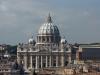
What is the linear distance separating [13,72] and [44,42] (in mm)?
47274

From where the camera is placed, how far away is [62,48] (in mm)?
131500

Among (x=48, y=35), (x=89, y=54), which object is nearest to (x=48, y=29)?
(x=48, y=35)

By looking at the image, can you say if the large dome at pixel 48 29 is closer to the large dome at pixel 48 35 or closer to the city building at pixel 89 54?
the large dome at pixel 48 35

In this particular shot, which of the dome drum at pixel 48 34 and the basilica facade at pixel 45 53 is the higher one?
the dome drum at pixel 48 34

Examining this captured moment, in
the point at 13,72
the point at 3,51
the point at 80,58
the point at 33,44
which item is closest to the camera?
the point at 13,72

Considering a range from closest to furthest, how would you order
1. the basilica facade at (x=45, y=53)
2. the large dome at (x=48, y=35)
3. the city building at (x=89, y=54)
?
the city building at (x=89, y=54)
the basilica facade at (x=45, y=53)
the large dome at (x=48, y=35)

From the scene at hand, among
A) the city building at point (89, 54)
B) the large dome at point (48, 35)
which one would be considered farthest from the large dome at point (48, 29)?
the city building at point (89, 54)

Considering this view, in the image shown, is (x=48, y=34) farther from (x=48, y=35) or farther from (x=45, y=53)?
(x=45, y=53)

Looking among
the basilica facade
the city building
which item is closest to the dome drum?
the basilica facade

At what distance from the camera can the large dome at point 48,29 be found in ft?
444

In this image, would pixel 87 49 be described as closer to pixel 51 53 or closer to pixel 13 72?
pixel 51 53

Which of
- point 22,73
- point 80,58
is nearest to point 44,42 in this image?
point 80,58

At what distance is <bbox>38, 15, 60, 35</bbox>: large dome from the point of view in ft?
444

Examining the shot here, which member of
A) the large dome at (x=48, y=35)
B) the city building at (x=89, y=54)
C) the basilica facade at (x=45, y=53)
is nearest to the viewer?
the city building at (x=89, y=54)
